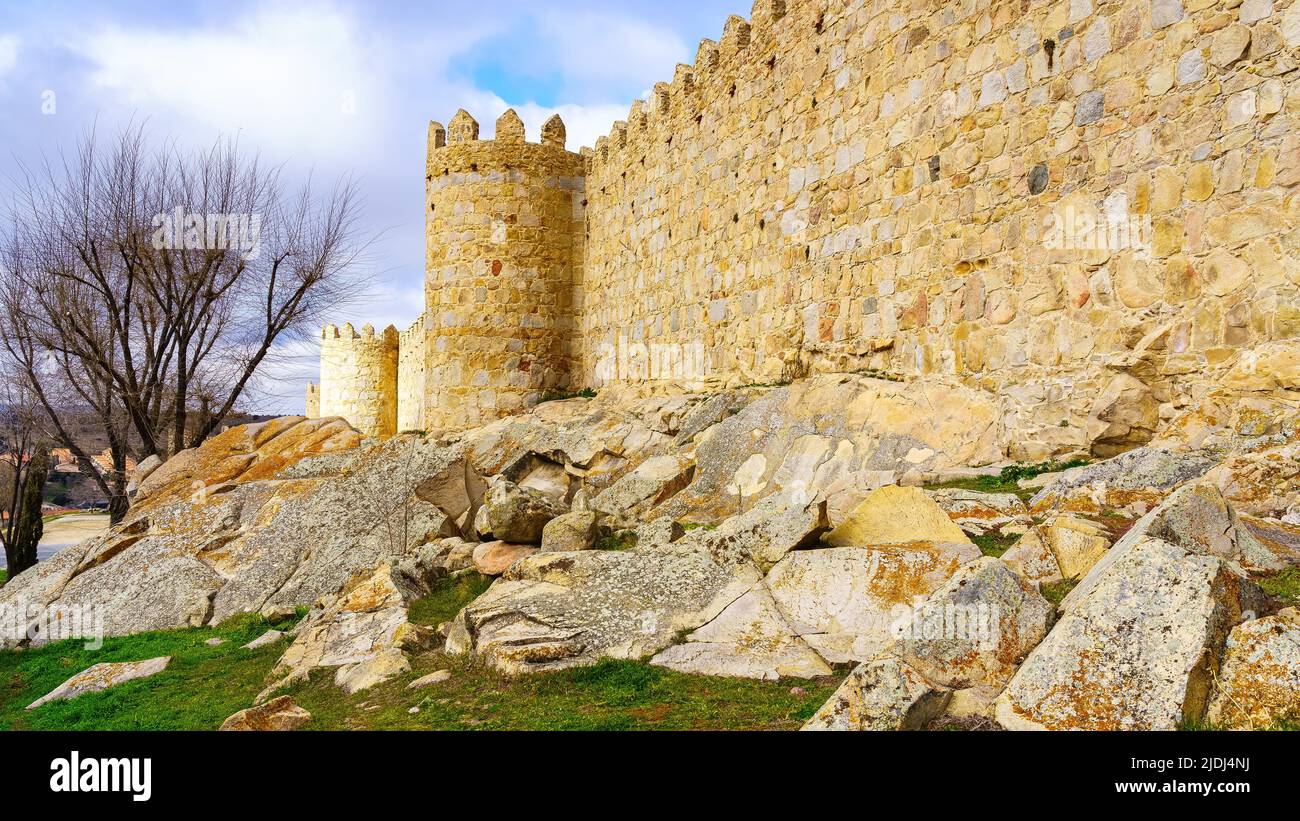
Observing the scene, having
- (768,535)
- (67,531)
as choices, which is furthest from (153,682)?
(67,531)

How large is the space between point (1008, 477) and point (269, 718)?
5601 mm

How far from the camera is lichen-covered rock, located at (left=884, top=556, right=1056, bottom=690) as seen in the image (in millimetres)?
4449

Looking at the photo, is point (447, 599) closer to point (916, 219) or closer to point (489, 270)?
point (916, 219)

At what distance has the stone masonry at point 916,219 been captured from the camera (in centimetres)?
704

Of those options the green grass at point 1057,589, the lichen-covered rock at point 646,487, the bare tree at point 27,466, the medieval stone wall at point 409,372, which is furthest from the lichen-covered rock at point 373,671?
the medieval stone wall at point 409,372

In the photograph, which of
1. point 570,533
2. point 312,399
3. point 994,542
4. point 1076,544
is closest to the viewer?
point 1076,544

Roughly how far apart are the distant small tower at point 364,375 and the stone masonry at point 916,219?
12.5 meters

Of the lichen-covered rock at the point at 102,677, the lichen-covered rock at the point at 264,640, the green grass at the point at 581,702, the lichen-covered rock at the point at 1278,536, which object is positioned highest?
the lichen-covered rock at the point at 1278,536

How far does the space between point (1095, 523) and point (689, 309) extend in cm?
886

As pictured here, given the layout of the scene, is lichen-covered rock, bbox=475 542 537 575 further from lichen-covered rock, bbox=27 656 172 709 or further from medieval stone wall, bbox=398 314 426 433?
medieval stone wall, bbox=398 314 426 433

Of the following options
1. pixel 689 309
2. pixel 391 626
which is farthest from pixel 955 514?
pixel 689 309

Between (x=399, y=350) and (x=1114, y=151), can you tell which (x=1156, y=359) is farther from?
(x=399, y=350)

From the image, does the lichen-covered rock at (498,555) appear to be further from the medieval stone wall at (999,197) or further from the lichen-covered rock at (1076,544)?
the lichen-covered rock at (1076,544)

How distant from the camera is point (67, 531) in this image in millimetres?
30156
